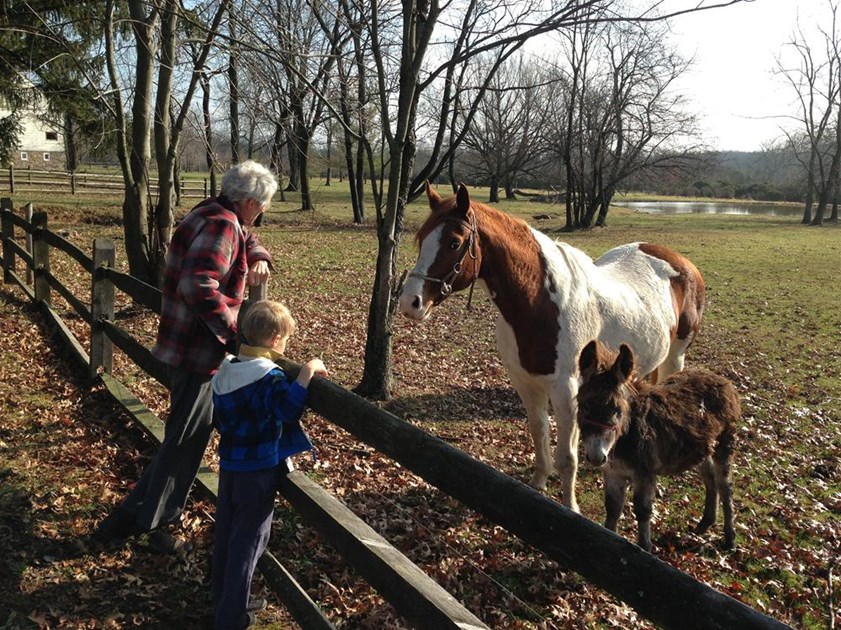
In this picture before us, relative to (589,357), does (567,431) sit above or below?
below

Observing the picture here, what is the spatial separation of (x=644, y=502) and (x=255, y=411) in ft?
9.02

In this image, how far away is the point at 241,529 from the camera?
9.82 ft

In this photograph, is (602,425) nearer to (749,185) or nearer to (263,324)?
(263,324)

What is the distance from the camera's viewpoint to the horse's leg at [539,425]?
5.34m

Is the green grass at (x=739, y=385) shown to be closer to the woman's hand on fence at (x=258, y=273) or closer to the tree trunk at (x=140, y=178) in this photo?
the woman's hand on fence at (x=258, y=273)

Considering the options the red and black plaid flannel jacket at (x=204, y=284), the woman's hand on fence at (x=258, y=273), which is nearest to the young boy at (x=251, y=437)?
the red and black plaid flannel jacket at (x=204, y=284)

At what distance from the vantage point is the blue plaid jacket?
2.84 meters

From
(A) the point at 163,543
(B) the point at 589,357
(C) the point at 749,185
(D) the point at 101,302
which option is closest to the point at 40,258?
(D) the point at 101,302

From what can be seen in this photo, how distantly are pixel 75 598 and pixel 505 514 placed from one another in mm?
2847

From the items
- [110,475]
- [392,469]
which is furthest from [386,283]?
[110,475]

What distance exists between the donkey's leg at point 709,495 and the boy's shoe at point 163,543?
3888mm

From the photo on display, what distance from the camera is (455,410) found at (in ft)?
24.6

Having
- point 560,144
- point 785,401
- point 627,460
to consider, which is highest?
point 560,144

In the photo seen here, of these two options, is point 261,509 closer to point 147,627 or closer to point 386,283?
point 147,627
